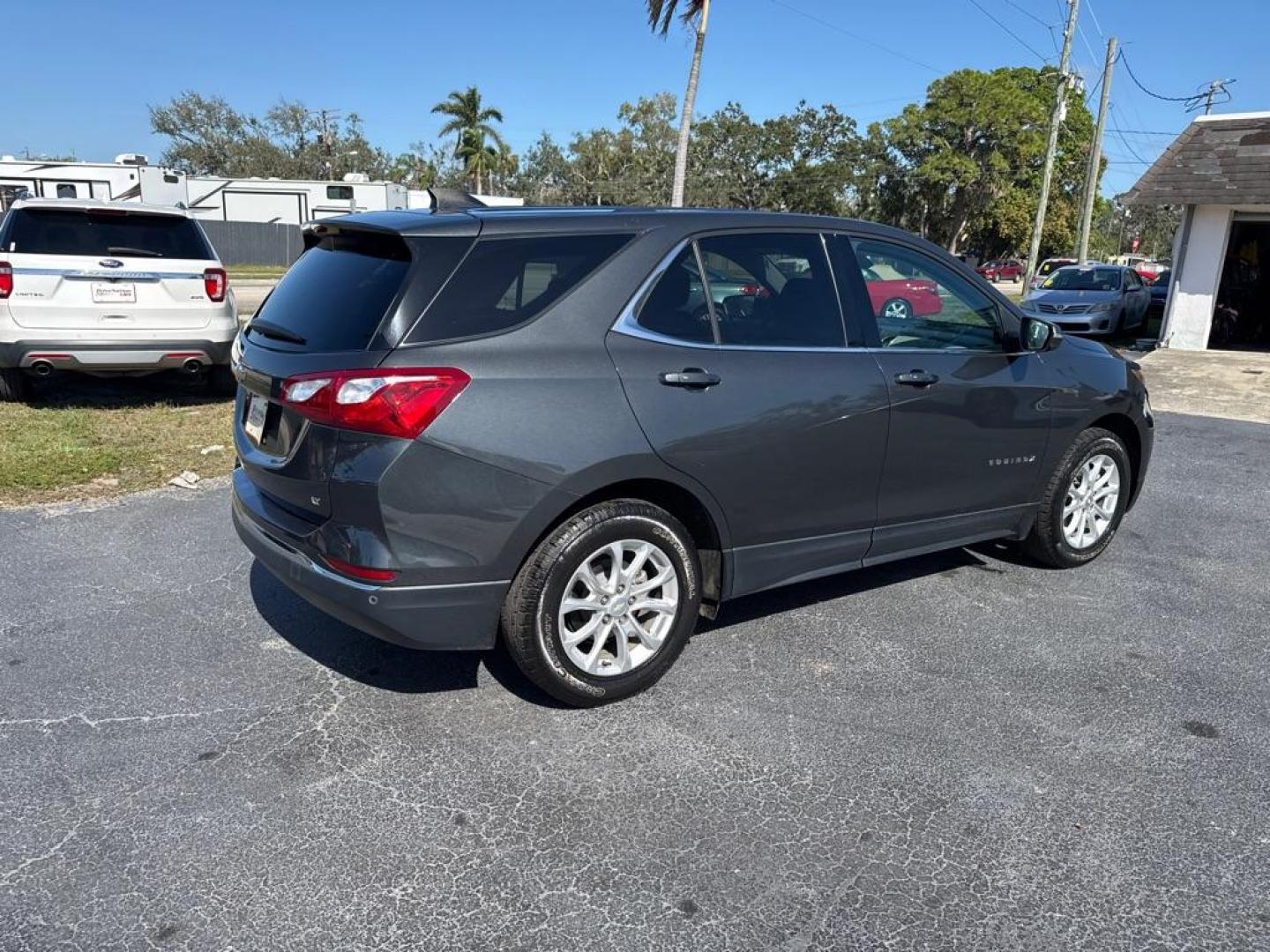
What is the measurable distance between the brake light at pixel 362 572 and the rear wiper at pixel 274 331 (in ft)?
2.65

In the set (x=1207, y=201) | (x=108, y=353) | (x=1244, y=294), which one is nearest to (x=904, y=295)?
(x=108, y=353)

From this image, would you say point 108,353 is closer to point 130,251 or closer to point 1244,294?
point 130,251

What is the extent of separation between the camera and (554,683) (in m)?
3.33

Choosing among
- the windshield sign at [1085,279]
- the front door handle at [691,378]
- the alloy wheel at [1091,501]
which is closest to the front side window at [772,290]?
the front door handle at [691,378]

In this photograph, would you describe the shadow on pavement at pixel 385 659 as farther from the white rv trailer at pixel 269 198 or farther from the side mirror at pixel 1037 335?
the white rv trailer at pixel 269 198

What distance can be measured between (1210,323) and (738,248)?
16.5 metres

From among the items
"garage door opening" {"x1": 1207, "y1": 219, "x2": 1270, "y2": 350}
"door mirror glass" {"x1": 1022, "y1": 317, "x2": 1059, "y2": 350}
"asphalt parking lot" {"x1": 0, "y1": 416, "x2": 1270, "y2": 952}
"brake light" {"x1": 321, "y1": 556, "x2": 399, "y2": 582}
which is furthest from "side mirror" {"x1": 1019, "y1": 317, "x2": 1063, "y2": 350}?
"garage door opening" {"x1": 1207, "y1": 219, "x2": 1270, "y2": 350}

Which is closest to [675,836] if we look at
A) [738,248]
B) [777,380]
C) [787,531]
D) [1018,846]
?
[1018,846]

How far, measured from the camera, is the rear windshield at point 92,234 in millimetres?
7391

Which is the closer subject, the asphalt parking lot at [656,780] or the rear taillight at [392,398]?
the asphalt parking lot at [656,780]

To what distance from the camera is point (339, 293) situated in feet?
11.0

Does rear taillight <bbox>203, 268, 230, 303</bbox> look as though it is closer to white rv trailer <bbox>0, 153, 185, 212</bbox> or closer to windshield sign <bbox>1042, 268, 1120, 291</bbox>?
windshield sign <bbox>1042, 268, 1120, 291</bbox>

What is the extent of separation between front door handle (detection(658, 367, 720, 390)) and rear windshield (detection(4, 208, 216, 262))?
6055mm

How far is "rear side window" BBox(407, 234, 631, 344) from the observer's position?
307cm
